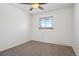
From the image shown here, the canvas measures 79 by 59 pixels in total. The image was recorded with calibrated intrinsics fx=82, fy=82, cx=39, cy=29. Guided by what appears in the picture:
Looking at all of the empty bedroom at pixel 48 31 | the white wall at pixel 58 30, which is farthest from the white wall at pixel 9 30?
the white wall at pixel 58 30

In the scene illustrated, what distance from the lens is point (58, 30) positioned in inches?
64.6

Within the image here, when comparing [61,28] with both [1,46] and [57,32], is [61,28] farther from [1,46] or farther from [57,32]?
[1,46]

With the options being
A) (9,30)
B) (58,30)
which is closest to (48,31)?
(58,30)

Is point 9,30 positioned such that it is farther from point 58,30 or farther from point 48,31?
point 58,30

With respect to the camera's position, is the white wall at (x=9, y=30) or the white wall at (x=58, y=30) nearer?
the white wall at (x=58, y=30)

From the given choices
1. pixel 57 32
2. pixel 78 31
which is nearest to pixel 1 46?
pixel 57 32

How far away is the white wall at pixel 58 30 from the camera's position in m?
1.49

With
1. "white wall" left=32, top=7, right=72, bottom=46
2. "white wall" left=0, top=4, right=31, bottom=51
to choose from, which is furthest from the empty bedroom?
"white wall" left=0, top=4, right=31, bottom=51

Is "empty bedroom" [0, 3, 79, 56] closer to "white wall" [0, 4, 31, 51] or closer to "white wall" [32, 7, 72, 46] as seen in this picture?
"white wall" [32, 7, 72, 46]

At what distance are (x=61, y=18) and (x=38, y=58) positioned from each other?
1.11m

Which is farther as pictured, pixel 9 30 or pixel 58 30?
pixel 9 30

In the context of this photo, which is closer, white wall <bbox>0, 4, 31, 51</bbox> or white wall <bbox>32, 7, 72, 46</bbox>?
white wall <bbox>32, 7, 72, 46</bbox>

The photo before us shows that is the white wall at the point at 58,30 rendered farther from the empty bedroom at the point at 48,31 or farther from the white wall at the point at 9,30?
the white wall at the point at 9,30

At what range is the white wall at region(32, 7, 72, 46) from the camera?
1.49m
